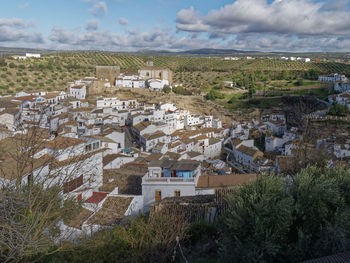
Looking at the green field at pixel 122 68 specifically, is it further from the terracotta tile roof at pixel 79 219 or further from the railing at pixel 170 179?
the terracotta tile roof at pixel 79 219

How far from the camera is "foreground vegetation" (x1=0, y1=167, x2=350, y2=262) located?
Answer: 5.70 m

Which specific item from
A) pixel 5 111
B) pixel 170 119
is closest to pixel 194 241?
pixel 5 111

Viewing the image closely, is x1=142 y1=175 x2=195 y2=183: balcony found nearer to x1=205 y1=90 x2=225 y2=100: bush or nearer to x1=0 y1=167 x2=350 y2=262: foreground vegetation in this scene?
x1=0 y1=167 x2=350 y2=262: foreground vegetation

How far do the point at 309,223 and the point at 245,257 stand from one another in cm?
159

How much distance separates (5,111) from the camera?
25172 mm

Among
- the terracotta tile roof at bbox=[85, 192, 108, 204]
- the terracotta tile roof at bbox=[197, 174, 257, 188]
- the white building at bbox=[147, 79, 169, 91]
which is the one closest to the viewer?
the terracotta tile roof at bbox=[85, 192, 108, 204]

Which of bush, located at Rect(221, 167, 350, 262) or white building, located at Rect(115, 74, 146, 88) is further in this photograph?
white building, located at Rect(115, 74, 146, 88)

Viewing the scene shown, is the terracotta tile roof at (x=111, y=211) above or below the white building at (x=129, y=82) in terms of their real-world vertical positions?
below

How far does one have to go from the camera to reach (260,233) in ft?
19.0

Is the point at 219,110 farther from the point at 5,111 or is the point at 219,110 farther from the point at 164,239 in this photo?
the point at 164,239

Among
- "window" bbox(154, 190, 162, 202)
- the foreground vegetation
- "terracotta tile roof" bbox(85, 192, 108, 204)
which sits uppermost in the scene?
the foreground vegetation


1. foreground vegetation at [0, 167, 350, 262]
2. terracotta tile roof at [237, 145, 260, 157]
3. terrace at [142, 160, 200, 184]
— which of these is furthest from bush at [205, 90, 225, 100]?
foreground vegetation at [0, 167, 350, 262]

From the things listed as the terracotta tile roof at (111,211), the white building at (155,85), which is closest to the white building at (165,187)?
the terracotta tile roof at (111,211)

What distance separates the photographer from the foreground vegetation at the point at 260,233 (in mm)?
5703
